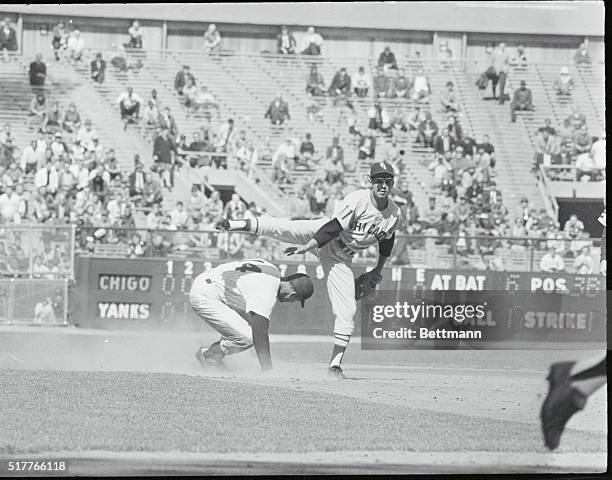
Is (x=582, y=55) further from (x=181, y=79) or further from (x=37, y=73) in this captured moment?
(x=37, y=73)

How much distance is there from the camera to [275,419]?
29.5 feet

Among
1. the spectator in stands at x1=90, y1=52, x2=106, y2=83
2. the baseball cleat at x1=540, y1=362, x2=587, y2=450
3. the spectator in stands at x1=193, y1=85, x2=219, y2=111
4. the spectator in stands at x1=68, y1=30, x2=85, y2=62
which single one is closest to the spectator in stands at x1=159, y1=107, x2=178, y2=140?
the spectator in stands at x1=193, y1=85, x2=219, y2=111

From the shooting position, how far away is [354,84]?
28.6 meters

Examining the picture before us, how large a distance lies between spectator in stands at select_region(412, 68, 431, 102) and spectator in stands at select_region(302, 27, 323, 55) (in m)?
2.93

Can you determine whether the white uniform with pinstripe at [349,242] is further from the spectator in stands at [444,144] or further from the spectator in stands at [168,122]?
the spectator in stands at [444,144]

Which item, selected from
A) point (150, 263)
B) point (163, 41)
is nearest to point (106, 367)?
point (150, 263)

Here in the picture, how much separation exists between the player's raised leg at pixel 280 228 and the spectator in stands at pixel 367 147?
13320 millimetres

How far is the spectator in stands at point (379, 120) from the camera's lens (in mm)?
27477

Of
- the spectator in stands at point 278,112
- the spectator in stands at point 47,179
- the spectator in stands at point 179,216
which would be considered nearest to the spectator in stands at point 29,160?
the spectator in stands at point 47,179

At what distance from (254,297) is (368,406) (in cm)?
197

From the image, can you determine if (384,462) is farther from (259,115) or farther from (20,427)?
(259,115)

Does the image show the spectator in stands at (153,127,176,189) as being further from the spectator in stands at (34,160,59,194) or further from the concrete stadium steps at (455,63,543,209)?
the concrete stadium steps at (455,63,543,209)

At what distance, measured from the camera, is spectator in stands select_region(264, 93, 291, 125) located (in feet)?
90.7

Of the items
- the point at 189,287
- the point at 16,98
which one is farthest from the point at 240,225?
the point at 16,98
